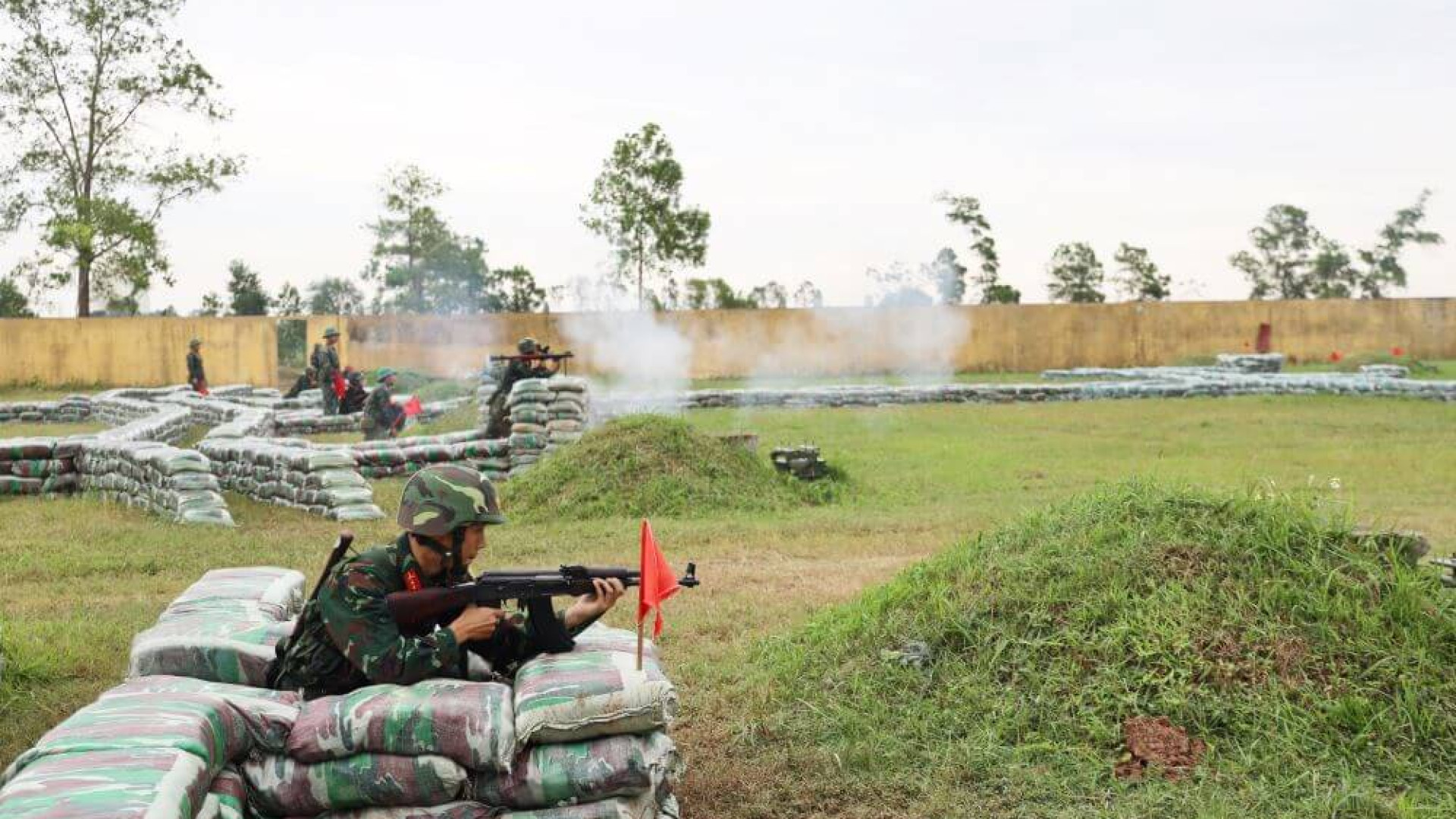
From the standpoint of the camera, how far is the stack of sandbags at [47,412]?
96.0 feet

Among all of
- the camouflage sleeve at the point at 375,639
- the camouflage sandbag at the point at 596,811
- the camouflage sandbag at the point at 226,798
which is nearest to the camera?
the camouflage sandbag at the point at 226,798

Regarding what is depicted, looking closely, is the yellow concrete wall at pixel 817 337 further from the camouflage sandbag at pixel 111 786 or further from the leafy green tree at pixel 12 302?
the camouflage sandbag at pixel 111 786

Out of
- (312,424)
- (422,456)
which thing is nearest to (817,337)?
(312,424)

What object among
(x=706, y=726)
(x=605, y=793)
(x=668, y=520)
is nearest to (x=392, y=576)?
(x=605, y=793)

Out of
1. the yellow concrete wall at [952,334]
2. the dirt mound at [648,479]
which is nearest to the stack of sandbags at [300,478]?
the dirt mound at [648,479]

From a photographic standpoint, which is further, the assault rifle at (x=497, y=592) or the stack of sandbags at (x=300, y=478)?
the stack of sandbags at (x=300, y=478)

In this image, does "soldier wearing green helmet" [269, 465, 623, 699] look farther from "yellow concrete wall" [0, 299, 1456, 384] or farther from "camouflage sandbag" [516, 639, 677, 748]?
"yellow concrete wall" [0, 299, 1456, 384]

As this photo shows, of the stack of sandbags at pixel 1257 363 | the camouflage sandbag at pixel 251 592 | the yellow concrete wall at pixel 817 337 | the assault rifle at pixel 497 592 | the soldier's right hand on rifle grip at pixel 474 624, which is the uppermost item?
the yellow concrete wall at pixel 817 337

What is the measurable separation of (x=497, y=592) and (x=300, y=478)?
31.0 ft

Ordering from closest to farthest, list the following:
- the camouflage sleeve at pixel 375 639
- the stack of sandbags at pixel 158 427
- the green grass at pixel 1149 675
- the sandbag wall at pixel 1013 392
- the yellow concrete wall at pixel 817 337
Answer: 1. the camouflage sleeve at pixel 375 639
2. the green grass at pixel 1149 675
3. the stack of sandbags at pixel 158 427
4. the sandbag wall at pixel 1013 392
5. the yellow concrete wall at pixel 817 337

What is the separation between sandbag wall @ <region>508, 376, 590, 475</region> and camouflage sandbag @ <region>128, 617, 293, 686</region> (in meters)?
10.6

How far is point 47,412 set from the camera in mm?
29641

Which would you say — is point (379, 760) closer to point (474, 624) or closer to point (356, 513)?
point (474, 624)

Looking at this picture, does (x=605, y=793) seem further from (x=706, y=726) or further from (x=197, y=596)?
(x=197, y=596)
